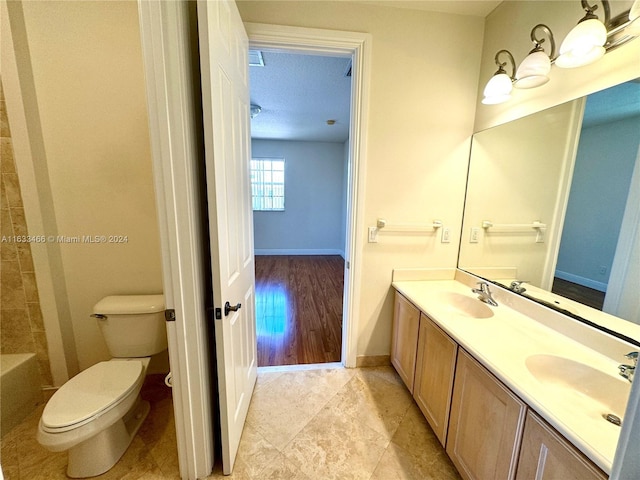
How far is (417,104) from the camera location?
1787 mm

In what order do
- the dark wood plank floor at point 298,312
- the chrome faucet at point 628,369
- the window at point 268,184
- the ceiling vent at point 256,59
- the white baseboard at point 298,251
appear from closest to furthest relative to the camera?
the chrome faucet at point 628,369 < the ceiling vent at point 256,59 < the dark wood plank floor at point 298,312 < the window at point 268,184 < the white baseboard at point 298,251

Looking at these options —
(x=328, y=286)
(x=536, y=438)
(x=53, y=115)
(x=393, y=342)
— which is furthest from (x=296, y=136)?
(x=536, y=438)

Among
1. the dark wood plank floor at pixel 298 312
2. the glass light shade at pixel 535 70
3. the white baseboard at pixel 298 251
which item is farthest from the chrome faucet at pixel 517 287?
the white baseboard at pixel 298 251

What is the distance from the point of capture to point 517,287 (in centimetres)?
151

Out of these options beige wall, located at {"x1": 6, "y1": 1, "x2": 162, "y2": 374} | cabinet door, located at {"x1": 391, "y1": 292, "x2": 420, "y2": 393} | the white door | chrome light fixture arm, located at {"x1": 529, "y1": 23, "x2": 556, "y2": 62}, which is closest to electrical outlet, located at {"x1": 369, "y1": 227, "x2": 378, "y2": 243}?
cabinet door, located at {"x1": 391, "y1": 292, "x2": 420, "y2": 393}

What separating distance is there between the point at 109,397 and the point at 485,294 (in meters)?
2.20

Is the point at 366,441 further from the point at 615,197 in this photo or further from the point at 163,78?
Answer: the point at 163,78

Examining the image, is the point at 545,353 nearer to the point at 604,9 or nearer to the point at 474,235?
the point at 474,235

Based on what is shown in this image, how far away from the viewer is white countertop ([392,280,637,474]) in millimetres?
713

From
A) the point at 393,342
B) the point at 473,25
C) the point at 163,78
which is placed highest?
the point at 473,25

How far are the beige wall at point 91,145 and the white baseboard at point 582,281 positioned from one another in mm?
2384

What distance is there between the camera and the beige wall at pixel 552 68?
106 centimetres

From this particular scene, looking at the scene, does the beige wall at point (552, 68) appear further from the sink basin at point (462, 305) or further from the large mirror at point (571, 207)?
the sink basin at point (462, 305)

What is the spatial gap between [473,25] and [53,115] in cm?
278
